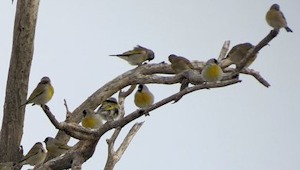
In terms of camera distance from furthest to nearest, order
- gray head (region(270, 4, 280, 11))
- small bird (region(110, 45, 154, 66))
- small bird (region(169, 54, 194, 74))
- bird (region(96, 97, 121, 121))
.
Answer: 1. small bird (region(110, 45, 154, 66))
2. small bird (region(169, 54, 194, 74))
3. bird (region(96, 97, 121, 121))
4. gray head (region(270, 4, 280, 11))

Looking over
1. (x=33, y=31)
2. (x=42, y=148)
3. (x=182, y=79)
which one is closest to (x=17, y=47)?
(x=33, y=31)

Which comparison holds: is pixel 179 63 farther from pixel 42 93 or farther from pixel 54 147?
pixel 54 147

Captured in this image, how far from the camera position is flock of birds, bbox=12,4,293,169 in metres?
7.79

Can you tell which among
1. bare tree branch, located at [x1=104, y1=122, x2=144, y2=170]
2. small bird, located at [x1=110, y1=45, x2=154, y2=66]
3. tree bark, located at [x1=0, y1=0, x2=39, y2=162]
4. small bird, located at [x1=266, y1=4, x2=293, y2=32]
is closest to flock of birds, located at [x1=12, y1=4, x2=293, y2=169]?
small bird, located at [x1=266, y1=4, x2=293, y2=32]

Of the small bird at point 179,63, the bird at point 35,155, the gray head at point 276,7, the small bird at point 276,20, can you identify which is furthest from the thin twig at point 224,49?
the small bird at point 276,20

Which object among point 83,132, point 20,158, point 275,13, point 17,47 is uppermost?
point 275,13

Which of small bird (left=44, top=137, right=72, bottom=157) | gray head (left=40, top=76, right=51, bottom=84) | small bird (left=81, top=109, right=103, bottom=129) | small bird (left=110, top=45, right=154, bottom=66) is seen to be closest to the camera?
gray head (left=40, top=76, right=51, bottom=84)

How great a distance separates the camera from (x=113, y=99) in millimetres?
9922

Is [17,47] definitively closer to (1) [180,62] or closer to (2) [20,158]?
(2) [20,158]

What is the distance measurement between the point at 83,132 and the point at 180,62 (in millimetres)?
1930

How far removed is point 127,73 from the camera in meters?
11.2

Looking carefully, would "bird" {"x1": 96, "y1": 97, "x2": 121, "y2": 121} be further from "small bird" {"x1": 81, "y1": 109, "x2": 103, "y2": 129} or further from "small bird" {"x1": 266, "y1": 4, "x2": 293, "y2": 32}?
"small bird" {"x1": 266, "y1": 4, "x2": 293, "y2": 32}

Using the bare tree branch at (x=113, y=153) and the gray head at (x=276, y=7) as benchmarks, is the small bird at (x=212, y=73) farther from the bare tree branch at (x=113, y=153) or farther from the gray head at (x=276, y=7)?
the bare tree branch at (x=113, y=153)

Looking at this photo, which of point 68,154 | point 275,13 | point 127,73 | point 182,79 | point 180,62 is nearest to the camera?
point 275,13
